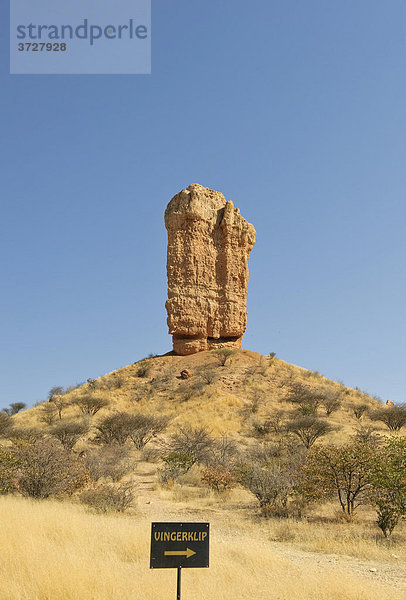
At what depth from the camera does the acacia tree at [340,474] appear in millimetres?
10391

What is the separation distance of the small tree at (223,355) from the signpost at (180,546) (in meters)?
32.3

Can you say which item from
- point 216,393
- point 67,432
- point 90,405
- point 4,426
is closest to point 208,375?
point 216,393

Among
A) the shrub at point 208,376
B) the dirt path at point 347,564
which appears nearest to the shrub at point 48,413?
the shrub at point 208,376

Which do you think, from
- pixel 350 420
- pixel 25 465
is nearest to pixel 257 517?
pixel 25 465

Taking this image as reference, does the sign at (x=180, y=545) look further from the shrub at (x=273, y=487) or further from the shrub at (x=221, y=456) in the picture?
the shrub at (x=221, y=456)

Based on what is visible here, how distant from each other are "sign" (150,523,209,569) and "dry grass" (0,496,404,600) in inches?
27.7

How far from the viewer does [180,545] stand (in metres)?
4.51

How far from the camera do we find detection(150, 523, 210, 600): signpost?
444 cm

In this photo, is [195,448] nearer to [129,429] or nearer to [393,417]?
[129,429]

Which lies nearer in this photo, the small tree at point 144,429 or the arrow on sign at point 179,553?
the arrow on sign at point 179,553

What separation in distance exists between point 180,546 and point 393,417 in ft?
88.7

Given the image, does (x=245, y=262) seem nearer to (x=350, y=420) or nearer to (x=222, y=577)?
(x=350, y=420)

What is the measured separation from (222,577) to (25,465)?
7.28 metres

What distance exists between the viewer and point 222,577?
5.72 metres
